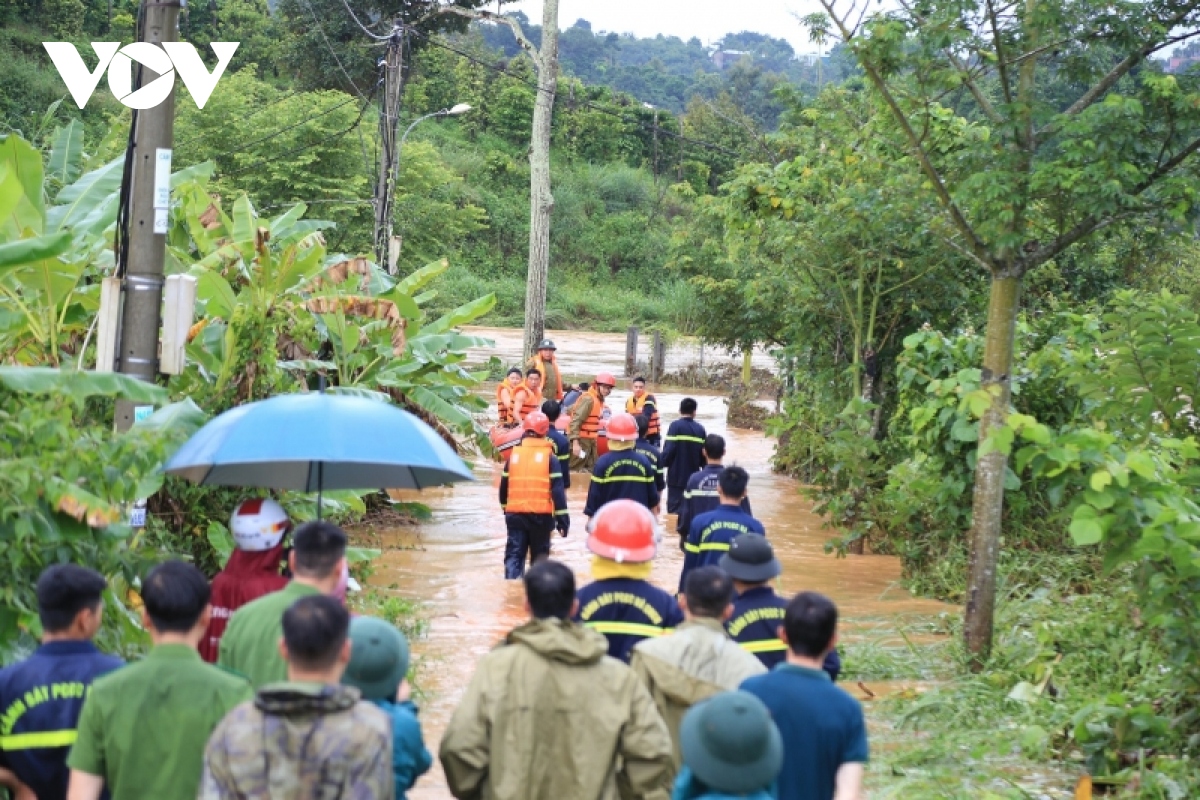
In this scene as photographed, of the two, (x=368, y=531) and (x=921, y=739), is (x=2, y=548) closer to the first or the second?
(x=921, y=739)

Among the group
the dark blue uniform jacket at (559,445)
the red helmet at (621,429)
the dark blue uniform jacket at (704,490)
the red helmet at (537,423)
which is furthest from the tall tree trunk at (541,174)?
the dark blue uniform jacket at (704,490)

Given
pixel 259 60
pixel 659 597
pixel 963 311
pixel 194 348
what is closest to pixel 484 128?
pixel 259 60

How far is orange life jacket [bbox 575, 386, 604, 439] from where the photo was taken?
1852 cm

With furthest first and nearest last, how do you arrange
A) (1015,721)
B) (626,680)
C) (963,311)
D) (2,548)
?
(963,311)
(1015,721)
(2,548)
(626,680)

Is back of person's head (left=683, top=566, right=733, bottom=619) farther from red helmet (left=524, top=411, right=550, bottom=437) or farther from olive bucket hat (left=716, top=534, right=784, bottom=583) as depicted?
red helmet (left=524, top=411, right=550, bottom=437)

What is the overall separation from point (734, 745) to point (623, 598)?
1832 mm

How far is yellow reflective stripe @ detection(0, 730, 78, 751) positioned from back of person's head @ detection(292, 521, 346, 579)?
3.00 feet

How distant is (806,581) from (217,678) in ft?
33.4

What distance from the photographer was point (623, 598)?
5.57 m

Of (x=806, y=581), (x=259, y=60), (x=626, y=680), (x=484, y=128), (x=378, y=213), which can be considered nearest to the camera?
(x=626, y=680)

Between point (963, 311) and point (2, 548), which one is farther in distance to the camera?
point (963, 311)

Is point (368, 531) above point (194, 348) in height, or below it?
below

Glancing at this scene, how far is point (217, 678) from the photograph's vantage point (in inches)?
160

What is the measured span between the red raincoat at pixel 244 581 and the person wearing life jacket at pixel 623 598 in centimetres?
130
